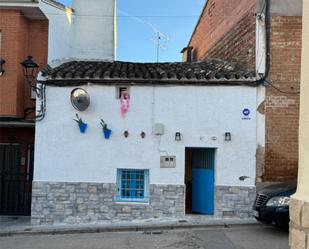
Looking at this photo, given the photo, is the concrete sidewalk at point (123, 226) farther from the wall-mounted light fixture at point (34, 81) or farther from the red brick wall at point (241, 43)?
the red brick wall at point (241, 43)

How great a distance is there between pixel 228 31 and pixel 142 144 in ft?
18.4

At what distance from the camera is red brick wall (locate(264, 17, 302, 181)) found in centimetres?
1254

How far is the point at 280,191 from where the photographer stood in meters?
10.4

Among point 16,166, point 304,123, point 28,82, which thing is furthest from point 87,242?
point 304,123

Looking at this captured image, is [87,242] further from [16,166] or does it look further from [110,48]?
[110,48]

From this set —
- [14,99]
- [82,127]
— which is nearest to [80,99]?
[82,127]

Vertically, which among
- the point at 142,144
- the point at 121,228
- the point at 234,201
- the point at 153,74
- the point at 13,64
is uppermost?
the point at 13,64

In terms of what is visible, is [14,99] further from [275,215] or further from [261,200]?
[275,215]

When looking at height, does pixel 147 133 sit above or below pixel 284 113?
below

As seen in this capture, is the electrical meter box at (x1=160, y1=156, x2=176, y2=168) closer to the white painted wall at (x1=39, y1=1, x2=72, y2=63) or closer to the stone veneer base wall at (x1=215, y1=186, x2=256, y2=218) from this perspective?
the stone veneer base wall at (x1=215, y1=186, x2=256, y2=218)

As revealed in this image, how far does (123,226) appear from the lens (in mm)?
12164

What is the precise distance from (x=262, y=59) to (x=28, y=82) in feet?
23.0

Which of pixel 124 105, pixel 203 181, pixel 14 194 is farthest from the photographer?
pixel 14 194

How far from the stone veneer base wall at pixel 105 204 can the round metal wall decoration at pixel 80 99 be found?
2118mm
